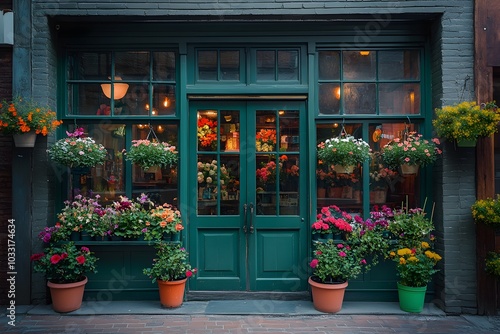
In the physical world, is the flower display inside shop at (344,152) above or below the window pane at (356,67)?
below

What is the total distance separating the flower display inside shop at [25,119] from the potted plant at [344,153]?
3.77 m

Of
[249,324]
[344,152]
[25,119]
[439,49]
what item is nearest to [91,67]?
[25,119]

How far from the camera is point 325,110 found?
668 centimetres

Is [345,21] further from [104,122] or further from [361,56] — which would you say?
[104,122]

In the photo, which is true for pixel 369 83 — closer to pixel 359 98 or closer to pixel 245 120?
pixel 359 98

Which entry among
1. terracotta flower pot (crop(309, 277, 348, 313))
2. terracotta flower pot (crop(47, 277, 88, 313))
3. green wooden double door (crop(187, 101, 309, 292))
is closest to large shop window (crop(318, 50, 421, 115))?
green wooden double door (crop(187, 101, 309, 292))

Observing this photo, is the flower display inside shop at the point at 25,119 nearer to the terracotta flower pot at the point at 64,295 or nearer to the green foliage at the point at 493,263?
the terracotta flower pot at the point at 64,295

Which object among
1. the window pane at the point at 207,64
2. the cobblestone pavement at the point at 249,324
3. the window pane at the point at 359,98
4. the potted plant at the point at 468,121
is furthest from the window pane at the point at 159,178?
the potted plant at the point at 468,121

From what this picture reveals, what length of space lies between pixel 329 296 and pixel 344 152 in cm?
197

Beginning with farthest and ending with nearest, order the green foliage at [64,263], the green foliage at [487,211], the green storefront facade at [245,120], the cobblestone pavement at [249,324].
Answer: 1. the green storefront facade at [245,120]
2. the green foliage at [64,263]
3. the green foliage at [487,211]
4. the cobblestone pavement at [249,324]

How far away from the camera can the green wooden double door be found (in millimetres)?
6570

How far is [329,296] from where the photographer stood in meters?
5.97

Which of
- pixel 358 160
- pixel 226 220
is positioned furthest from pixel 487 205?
pixel 226 220

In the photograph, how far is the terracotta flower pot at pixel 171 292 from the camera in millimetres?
6051
